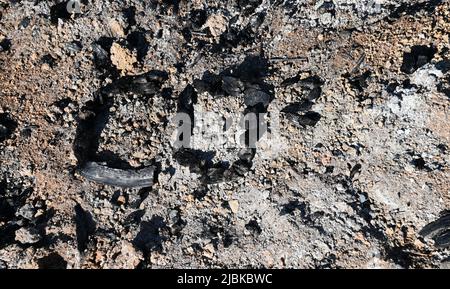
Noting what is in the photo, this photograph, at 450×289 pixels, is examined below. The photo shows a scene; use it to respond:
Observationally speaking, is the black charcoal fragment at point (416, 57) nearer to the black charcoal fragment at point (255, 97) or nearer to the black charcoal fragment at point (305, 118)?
the black charcoal fragment at point (305, 118)

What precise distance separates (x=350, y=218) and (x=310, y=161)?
0.69 m

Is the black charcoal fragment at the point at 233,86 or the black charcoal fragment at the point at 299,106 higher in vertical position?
the black charcoal fragment at the point at 233,86

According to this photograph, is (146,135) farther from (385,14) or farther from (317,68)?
(385,14)

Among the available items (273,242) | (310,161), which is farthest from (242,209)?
(310,161)

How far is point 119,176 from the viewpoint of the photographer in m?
5.12

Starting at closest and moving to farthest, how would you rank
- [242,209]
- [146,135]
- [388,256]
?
[388,256] → [242,209] → [146,135]

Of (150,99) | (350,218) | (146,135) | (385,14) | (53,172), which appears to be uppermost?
(385,14)

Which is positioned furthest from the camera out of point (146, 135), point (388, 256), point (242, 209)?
point (146, 135)

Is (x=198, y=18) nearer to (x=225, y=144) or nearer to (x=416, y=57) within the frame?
(x=225, y=144)

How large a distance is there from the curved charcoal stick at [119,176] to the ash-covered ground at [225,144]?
0.04 ft

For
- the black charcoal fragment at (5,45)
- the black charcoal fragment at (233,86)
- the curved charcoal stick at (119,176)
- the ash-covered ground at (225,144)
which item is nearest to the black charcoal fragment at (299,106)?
the ash-covered ground at (225,144)

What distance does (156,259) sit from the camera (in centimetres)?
480

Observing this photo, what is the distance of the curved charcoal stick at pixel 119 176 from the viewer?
16.7 ft

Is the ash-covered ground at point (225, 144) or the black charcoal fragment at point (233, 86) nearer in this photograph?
the ash-covered ground at point (225, 144)
